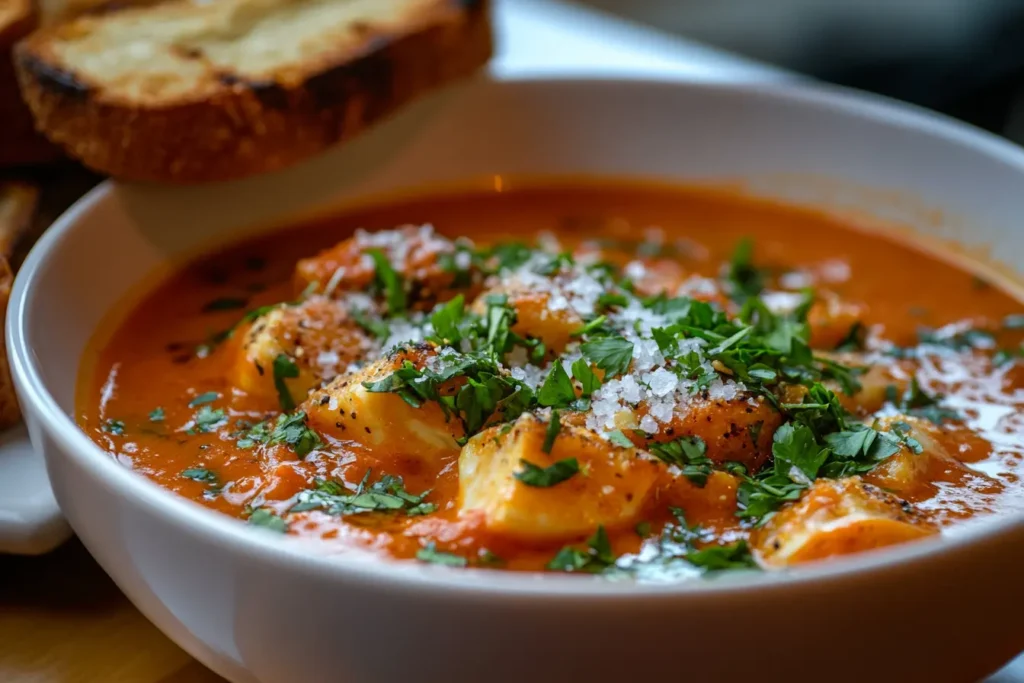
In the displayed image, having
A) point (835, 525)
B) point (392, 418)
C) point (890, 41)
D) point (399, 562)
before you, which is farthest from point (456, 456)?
point (890, 41)

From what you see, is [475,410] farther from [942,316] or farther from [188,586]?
[942,316]

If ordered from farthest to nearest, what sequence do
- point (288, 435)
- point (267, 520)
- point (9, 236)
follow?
point (9, 236) → point (288, 435) → point (267, 520)

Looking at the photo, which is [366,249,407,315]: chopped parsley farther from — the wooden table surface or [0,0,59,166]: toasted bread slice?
[0,0,59,166]: toasted bread slice

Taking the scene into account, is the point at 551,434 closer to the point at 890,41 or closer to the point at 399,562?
the point at 399,562

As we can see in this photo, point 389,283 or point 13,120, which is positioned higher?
point 13,120

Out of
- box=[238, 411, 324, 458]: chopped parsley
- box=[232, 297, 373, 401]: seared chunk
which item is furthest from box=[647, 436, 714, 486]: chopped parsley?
box=[232, 297, 373, 401]: seared chunk

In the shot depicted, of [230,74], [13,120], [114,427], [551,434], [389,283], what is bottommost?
[114,427]

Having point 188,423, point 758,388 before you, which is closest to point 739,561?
point 758,388
